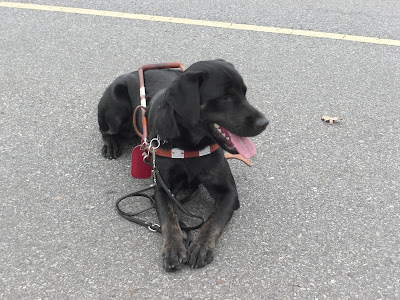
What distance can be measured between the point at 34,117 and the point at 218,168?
200 cm

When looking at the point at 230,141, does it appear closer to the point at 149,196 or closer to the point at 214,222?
the point at 214,222

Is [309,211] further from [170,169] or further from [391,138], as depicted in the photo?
[391,138]

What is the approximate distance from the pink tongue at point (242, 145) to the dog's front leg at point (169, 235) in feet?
1.93

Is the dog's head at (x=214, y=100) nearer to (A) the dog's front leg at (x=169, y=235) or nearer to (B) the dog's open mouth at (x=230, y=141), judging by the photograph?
(B) the dog's open mouth at (x=230, y=141)

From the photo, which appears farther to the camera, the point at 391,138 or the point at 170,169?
the point at 391,138

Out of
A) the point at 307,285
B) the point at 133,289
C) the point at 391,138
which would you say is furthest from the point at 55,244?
the point at 391,138

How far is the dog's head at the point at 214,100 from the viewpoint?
3.20 meters

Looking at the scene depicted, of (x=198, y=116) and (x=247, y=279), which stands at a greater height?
(x=198, y=116)

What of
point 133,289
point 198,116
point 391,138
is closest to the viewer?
point 133,289

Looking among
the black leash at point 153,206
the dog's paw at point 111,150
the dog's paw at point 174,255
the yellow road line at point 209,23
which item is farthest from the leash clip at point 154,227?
the yellow road line at point 209,23

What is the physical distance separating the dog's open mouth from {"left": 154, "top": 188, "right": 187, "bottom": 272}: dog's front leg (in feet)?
1.76

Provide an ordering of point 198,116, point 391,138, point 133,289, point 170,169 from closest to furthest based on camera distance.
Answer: point 133,289, point 198,116, point 170,169, point 391,138

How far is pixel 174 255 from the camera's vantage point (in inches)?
122

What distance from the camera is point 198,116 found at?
3199 millimetres
